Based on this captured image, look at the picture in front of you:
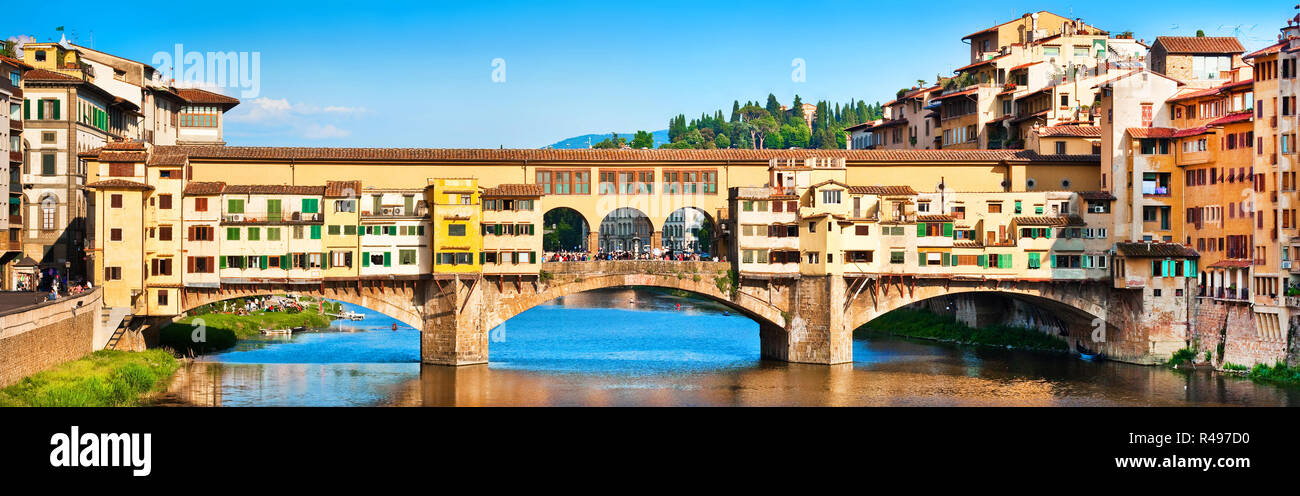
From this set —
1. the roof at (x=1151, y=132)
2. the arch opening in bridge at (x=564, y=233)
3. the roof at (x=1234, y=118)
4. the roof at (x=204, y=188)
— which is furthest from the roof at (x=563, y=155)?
the arch opening in bridge at (x=564, y=233)

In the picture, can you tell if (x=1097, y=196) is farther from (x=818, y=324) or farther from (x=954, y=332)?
(x=954, y=332)

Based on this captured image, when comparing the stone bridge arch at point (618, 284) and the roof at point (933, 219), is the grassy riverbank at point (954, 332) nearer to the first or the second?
the roof at point (933, 219)

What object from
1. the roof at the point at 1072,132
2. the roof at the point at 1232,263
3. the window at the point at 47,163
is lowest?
the roof at the point at 1232,263

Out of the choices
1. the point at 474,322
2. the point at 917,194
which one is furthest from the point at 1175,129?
the point at 474,322

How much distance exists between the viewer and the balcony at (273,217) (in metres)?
61.8

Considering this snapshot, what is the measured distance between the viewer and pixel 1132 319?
65875mm

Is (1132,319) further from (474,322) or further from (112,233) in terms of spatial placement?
(112,233)

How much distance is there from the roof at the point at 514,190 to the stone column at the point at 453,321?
12.2 feet

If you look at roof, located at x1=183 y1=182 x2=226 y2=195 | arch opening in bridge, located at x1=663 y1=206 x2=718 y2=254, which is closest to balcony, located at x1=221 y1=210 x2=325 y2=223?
roof, located at x1=183 y1=182 x2=226 y2=195

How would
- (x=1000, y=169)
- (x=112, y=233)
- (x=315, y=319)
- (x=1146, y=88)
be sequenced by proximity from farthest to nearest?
(x=315, y=319) → (x=1000, y=169) → (x=1146, y=88) → (x=112, y=233)

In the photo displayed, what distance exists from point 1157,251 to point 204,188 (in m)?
40.2

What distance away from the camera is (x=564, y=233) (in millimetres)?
141500

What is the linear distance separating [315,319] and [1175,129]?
1972 inches
